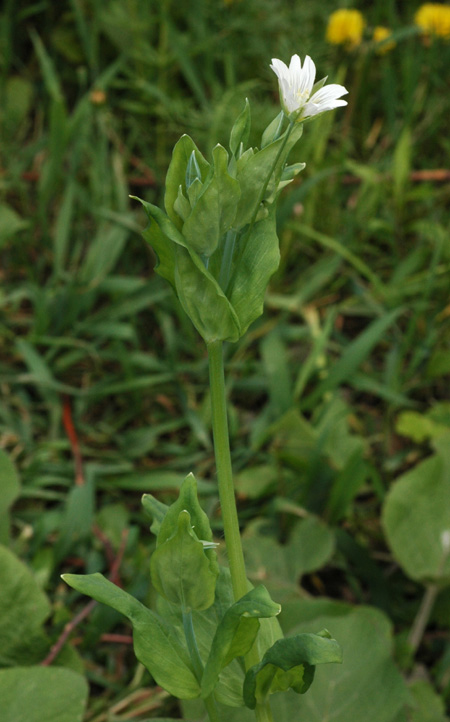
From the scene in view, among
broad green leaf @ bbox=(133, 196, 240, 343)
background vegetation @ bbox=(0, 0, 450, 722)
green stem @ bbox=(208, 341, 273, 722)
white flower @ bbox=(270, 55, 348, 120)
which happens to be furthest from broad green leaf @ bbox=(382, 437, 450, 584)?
white flower @ bbox=(270, 55, 348, 120)

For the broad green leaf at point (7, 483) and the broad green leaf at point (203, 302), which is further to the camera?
the broad green leaf at point (7, 483)

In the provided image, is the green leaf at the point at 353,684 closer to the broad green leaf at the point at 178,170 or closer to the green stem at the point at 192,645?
the green stem at the point at 192,645

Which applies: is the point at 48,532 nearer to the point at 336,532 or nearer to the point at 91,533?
the point at 91,533

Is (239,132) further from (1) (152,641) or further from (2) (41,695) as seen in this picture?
(2) (41,695)

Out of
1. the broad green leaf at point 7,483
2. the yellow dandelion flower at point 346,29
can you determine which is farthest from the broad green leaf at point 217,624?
the yellow dandelion flower at point 346,29

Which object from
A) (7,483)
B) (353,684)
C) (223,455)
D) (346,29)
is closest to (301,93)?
(223,455)
